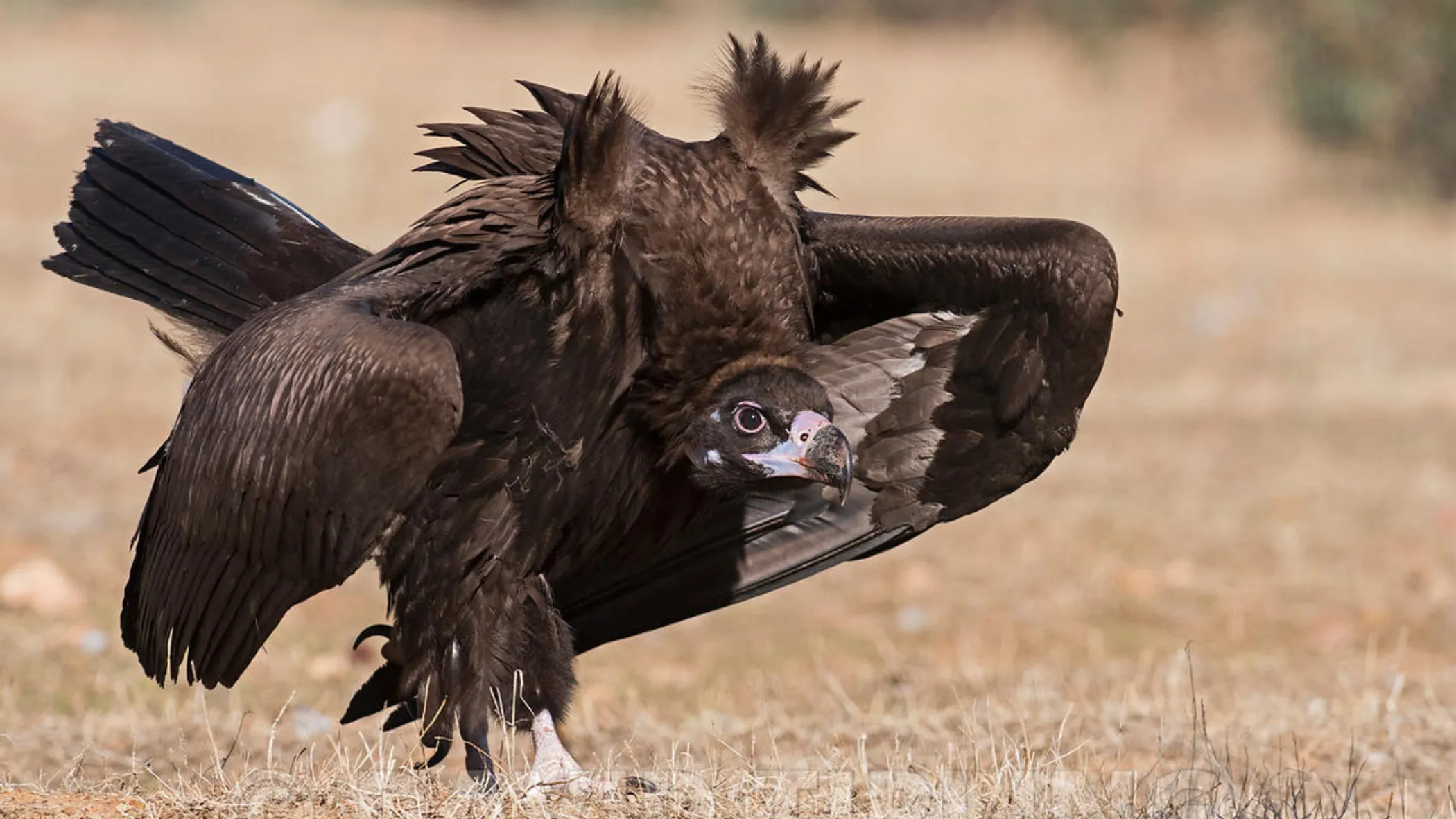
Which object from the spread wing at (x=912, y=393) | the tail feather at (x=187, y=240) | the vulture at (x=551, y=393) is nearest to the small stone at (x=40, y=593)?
the tail feather at (x=187, y=240)

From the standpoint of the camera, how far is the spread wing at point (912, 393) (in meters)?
5.28

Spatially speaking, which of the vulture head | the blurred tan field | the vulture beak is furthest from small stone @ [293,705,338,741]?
the vulture beak

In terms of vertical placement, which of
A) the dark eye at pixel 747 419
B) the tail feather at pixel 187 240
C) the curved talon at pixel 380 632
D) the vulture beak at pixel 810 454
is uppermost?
the tail feather at pixel 187 240

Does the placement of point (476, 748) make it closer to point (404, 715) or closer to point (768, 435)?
point (404, 715)

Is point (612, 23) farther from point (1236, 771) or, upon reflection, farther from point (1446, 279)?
point (1236, 771)

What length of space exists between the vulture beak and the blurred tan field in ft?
2.26

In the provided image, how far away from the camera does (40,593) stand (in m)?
8.04

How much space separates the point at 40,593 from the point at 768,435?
433cm

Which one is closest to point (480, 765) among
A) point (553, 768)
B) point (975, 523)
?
point (553, 768)

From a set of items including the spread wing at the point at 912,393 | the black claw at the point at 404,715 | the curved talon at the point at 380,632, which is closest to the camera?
the curved talon at the point at 380,632

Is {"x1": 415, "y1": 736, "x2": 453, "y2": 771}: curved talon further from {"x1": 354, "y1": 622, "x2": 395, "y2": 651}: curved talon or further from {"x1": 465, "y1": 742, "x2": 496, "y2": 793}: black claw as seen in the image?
{"x1": 354, "y1": 622, "x2": 395, "y2": 651}: curved talon

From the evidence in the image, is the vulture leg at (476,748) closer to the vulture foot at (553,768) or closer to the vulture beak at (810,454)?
the vulture foot at (553,768)

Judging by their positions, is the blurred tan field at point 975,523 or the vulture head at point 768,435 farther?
the blurred tan field at point 975,523

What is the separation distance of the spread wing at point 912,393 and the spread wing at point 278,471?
919 millimetres
